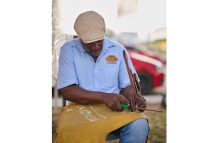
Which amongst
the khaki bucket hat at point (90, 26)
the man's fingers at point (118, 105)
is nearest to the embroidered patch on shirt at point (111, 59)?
the khaki bucket hat at point (90, 26)

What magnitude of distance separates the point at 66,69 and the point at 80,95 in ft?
0.57

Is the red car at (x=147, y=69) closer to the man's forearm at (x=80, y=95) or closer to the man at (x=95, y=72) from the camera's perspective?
the man at (x=95, y=72)

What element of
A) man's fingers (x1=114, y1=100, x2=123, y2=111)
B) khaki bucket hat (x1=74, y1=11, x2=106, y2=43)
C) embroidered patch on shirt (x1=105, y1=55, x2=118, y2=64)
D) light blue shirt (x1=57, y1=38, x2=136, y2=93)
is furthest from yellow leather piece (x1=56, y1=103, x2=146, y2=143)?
khaki bucket hat (x1=74, y1=11, x2=106, y2=43)

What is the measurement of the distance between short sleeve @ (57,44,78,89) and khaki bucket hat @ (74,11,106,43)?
11 centimetres

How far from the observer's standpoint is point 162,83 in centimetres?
353

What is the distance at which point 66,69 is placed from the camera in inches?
135

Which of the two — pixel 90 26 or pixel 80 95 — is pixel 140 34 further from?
pixel 80 95

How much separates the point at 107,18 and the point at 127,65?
302 mm

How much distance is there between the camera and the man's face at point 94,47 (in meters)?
3.43

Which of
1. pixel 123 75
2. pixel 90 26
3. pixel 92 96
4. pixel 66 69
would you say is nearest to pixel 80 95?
pixel 92 96

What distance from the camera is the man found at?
3.41 m
